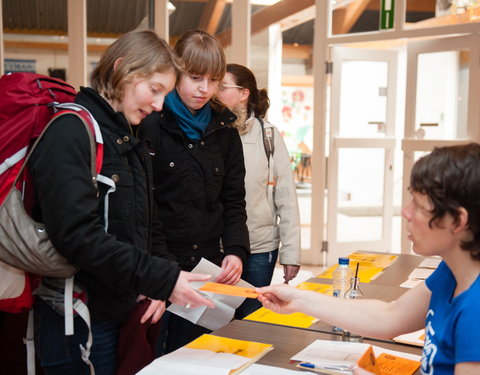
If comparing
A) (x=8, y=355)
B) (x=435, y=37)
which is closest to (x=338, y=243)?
(x=435, y=37)

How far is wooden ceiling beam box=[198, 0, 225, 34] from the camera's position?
22.7ft

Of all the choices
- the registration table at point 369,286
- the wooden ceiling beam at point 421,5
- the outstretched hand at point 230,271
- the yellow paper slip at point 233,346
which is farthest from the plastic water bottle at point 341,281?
the wooden ceiling beam at point 421,5

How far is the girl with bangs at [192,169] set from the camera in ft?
6.79

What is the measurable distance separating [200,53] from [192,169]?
1.37 ft

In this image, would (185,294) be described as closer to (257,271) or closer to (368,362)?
(368,362)

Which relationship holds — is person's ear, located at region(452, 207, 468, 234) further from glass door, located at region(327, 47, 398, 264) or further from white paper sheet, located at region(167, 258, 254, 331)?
glass door, located at region(327, 47, 398, 264)

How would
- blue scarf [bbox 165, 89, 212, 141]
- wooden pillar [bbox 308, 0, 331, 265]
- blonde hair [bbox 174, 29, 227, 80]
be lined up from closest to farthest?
blonde hair [bbox 174, 29, 227, 80] < blue scarf [bbox 165, 89, 212, 141] < wooden pillar [bbox 308, 0, 331, 265]

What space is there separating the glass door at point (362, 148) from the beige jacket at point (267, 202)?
3.72 meters

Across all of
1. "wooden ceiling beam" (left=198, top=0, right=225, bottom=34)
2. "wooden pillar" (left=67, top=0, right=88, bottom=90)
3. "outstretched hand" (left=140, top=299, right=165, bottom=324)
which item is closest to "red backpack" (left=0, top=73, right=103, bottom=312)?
"outstretched hand" (left=140, top=299, right=165, bottom=324)

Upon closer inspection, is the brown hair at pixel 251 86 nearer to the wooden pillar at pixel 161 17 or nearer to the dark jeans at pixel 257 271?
the dark jeans at pixel 257 271

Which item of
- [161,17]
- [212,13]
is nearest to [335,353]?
[212,13]

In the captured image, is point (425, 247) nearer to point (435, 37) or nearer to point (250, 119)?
point (250, 119)

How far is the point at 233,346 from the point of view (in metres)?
1.66

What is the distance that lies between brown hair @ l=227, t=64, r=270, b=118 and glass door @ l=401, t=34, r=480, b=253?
329 centimetres
